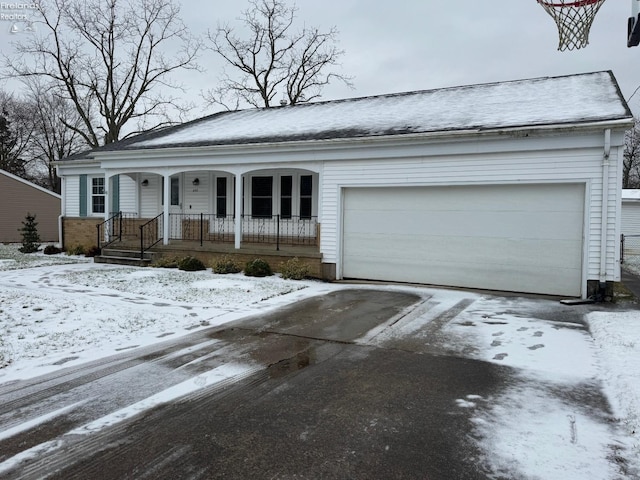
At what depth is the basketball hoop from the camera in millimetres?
8672

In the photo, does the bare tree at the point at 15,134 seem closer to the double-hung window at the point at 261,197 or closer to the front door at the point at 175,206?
the front door at the point at 175,206

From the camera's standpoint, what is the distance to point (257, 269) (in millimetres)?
11820

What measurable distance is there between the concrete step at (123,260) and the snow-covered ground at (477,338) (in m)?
1.90

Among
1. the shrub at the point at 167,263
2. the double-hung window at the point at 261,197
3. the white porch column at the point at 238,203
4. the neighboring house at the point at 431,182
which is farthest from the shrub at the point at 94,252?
the white porch column at the point at 238,203

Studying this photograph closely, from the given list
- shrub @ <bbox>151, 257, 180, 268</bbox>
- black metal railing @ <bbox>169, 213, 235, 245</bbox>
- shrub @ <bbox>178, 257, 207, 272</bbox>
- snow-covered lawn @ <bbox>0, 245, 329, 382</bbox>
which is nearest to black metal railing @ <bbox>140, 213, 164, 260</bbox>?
black metal railing @ <bbox>169, 213, 235, 245</bbox>

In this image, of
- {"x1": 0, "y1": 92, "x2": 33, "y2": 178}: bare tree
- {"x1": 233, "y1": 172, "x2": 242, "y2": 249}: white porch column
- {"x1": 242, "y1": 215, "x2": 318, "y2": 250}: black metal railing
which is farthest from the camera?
{"x1": 0, "y1": 92, "x2": 33, "y2": 178}: bare tree

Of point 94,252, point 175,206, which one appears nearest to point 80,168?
point 94,252

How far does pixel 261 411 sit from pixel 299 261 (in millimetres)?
8161

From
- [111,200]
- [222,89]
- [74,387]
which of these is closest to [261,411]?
[74,387]

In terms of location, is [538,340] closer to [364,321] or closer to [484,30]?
[364,321]

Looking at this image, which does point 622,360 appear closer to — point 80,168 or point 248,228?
point 248,228

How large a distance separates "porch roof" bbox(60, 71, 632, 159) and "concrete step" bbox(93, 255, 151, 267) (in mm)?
3474

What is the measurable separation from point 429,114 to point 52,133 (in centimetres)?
4037

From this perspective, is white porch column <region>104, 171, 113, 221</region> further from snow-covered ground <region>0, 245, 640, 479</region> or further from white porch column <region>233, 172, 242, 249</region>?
white porch column <region>233, 172, 242, 249</region>
